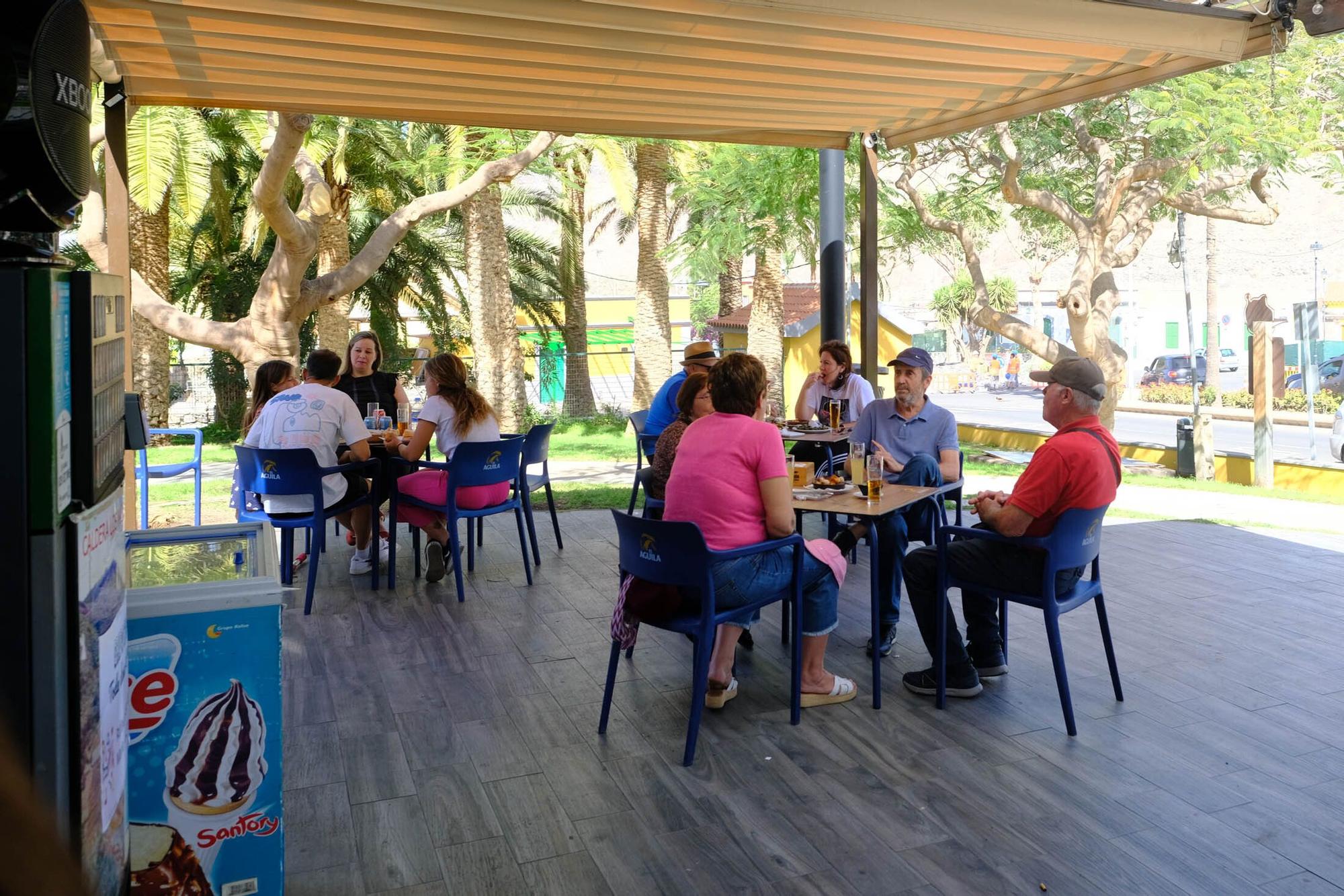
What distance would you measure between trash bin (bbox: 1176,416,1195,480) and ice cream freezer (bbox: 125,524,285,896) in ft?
53.2

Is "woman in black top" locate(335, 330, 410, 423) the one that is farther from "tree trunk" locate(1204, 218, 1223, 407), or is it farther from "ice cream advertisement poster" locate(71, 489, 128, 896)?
"tree trunk" locate(1204, 218, 1223, 407)

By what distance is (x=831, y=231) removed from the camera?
8.25m

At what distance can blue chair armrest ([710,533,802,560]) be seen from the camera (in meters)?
3.53

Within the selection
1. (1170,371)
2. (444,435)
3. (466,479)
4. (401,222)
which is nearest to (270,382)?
(444,435)

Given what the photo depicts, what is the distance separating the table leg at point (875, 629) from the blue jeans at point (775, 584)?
170 mm

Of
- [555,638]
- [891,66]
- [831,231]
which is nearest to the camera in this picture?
[555,638]

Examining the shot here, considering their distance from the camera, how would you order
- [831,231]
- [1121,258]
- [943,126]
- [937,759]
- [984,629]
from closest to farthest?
1. [937,759]
2. [984,629]
3. [943,126]
4. [831,231]
5. [1121,258]

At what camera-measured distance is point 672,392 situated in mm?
6844

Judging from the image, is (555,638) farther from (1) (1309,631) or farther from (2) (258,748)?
(1) (1309,631)

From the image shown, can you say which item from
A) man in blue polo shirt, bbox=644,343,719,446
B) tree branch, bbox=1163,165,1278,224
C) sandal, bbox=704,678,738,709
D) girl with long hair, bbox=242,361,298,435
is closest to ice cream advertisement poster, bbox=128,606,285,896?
sandal, bbox=704,678,738,709

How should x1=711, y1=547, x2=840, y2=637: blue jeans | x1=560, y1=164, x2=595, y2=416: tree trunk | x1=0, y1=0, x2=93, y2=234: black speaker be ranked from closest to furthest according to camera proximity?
x1=0, y1=0, x2=93, y2=234: black speaker, x1=711, y1=547, x2=840, y2=637: blue jeans, x1=560, y1=164, x2=595, y2=416: tree trunk

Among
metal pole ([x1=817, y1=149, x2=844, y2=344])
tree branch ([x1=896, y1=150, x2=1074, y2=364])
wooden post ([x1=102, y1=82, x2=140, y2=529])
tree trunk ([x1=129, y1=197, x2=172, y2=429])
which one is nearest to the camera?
wooden post ([x1=102, y1=82, x2=140, y2=529])

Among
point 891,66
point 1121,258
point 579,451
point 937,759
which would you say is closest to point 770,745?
point 937,759

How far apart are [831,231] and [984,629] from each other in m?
4.61
